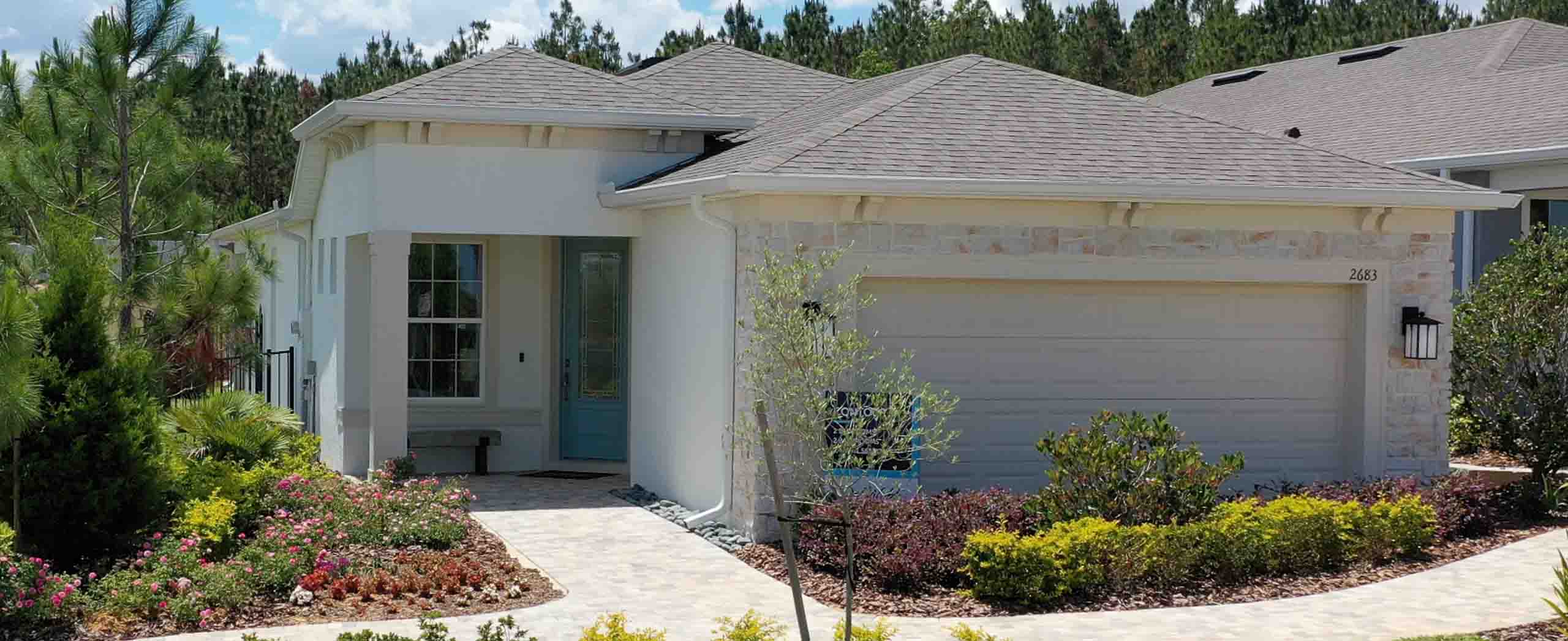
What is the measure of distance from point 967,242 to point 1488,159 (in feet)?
24.6

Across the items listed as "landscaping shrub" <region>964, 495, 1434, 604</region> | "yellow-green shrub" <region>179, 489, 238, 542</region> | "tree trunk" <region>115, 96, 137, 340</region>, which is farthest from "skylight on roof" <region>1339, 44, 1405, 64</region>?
"yellow-green shrub" <region>179, 489, 238, 542</region>

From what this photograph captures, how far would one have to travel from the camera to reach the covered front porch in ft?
50.7

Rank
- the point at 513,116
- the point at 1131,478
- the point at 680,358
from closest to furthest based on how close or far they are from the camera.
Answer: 1. the point at 1131,478
2. the point at 680,358
3. the point at 513,116

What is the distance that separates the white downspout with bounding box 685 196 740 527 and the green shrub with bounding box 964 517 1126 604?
7.76 feet

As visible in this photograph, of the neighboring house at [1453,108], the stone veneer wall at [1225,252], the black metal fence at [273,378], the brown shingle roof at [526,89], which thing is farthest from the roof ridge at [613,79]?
the neighboring house at [1453,108]

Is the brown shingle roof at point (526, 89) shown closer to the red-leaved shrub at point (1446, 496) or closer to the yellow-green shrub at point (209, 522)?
the yellow-green shrub at point (209, 522)

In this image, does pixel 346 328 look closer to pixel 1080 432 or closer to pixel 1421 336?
pixel 1080 432

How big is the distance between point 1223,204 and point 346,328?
794 cm

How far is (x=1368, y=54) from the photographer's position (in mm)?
25359

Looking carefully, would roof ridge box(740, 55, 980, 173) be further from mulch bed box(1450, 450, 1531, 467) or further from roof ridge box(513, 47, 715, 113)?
mulch bed box(1450, 450, 1531, 467)

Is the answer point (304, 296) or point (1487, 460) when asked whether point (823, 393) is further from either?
point (304, 296)

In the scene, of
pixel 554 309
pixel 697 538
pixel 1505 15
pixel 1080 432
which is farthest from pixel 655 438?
pixel 1505 15

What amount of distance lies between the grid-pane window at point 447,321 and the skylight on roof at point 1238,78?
1575cm

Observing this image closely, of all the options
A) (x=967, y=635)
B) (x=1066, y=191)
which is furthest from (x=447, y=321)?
(x=967, y=635)
